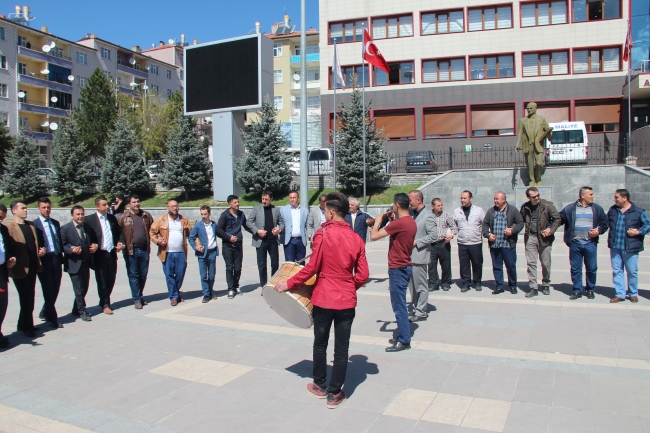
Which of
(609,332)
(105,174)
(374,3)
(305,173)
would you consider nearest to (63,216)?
(105,174)

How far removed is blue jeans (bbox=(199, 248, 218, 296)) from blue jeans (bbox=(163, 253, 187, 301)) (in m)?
0.32

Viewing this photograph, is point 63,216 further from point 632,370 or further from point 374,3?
point 632,370

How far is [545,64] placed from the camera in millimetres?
31953

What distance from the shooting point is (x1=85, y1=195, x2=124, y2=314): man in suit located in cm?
860

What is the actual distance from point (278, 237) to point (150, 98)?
3876 cm

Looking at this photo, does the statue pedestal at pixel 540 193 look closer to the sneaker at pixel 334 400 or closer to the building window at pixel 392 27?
the building window at pixel 392 27

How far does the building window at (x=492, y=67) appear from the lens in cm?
3231

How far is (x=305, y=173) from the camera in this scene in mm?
18188

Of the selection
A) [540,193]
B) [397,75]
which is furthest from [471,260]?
[397,75]

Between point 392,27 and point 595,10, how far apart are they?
11.7 metres

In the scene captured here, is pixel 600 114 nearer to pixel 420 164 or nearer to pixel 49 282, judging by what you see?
pixel 420 164

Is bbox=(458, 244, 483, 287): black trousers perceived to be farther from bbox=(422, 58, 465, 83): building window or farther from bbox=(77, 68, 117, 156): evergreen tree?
bbox=(77, 68, 117, 156): evergreen tree

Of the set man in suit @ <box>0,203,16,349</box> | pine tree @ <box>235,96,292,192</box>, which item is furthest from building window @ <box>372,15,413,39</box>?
man in suit @ <box>0,203,16,349</box>

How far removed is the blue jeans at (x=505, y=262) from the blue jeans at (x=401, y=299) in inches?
149
